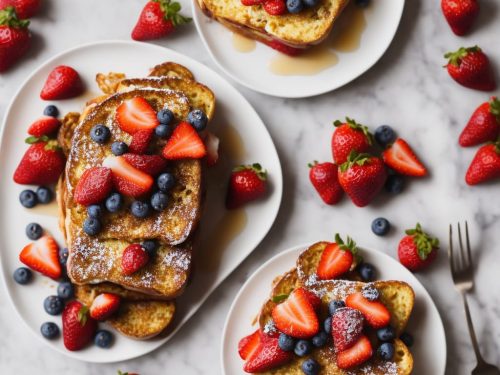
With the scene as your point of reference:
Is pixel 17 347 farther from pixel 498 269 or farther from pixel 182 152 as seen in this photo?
pixel 498 269

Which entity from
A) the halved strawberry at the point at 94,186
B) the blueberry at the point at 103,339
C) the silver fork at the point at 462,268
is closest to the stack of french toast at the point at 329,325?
the silver fork at the point at 462,268

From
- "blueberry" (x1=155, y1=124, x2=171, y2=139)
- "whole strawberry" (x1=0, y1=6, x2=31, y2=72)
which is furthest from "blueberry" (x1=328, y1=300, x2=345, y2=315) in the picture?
"whole strawberry" (x1=0, y1=6, x2=31, y2=72)

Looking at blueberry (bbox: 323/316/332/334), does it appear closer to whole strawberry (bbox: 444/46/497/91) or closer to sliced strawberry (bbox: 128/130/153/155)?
sliced strawberry (bbox: 128/130/153/155)

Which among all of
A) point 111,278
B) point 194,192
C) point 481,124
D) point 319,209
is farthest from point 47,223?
point 481,124

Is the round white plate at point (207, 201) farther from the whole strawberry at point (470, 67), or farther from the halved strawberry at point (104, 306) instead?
the whole strawberry at point (470, 67)

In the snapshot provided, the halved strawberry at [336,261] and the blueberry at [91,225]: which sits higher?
the blueberry at [91,225]

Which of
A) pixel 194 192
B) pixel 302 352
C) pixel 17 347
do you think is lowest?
pixel 17 347

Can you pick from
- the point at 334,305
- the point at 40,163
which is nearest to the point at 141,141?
the point at 40,163
